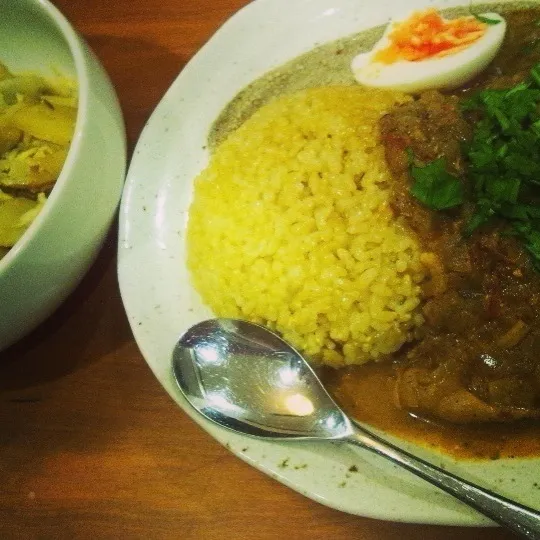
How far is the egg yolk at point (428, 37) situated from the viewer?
6.18 ft

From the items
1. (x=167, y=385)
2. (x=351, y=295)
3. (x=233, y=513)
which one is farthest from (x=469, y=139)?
(x=233, y=513)

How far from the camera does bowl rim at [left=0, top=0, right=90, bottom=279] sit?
4.54 ft

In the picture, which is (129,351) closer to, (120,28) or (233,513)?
(233,513)

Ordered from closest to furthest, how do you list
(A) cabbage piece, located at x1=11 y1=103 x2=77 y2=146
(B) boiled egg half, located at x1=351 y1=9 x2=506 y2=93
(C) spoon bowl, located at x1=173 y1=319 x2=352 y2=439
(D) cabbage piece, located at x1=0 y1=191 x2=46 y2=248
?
(C) spoon bowl, located at x1=173 y1=319 x2=352 y2=439
(D) cabbage piece, located at x1=0 y1=191 x2=46 y2=248
(A) cabbage piece, located at x1=11 y1=103 x2=77 y2=146
(B) boiled egg half, located at x1=351 y1=9 x2=506 y2=93

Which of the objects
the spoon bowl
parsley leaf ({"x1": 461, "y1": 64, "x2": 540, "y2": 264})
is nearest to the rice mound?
the spoon bowl

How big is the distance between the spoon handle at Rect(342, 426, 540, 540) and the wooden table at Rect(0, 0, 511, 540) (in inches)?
8.1

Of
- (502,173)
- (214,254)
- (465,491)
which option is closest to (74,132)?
(214,254)

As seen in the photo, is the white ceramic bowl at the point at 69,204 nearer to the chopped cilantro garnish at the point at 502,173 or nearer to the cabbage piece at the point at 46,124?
the cabbage piece at the point at 46,124

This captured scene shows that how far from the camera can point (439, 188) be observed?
1518mm

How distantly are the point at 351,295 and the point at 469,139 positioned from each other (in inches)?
20.5

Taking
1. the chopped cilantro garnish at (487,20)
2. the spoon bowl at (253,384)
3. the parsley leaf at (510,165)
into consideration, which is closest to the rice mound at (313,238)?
the spoon bowl at (253,384)

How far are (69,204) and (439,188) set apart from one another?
92 centimetres

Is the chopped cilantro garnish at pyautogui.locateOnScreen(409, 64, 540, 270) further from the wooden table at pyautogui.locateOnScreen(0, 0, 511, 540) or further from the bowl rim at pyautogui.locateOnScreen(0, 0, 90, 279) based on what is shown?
the bowl rim at pyautogui.locateOnScreen(0, 0, 90, 279)

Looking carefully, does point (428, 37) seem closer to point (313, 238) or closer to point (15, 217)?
point (313, 238)
